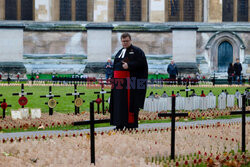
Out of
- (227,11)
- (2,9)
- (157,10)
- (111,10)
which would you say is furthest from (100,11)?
(227,11)

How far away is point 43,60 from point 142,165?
1018 inches

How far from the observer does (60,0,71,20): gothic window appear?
33.4 metres

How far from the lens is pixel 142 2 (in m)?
33.7

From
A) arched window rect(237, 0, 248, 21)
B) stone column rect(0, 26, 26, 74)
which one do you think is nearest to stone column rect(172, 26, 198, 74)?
arched window rect(237, 0, 248, 21)

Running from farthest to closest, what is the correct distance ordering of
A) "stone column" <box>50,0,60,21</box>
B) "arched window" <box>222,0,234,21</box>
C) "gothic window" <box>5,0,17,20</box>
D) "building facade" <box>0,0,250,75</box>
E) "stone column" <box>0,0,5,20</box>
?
"arched window" <box>222,0,234,21</box> < "gothic window" <box>5,0,17,20</box> < "stone column" <box>0,0,5,20</box> < "stone column" <box>50,0,60,21</box> < "building facade" <box>0,0,250,75</box>

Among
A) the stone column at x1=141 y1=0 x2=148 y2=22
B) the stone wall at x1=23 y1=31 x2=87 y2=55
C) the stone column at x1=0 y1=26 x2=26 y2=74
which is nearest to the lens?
the stone column at x1=0 y1=26 x2=26 y2=74

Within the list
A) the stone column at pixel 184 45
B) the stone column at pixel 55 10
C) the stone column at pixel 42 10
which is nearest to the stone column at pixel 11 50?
the stone column at pixel 42 10

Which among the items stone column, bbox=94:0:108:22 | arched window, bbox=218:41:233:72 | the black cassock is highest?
stone column, bbox=94:0:108:22

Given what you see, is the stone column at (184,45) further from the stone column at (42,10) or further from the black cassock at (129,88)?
the black cassock at (129,88)

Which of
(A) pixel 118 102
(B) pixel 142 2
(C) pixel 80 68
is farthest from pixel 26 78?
(A) pixel 118 102

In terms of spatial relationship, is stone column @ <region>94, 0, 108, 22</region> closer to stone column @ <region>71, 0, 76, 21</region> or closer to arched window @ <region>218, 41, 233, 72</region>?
stone column @ <region>71, 0, 76, 21</region>

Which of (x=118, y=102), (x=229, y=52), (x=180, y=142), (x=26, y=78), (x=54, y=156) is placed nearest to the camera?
(x=54, y=156)

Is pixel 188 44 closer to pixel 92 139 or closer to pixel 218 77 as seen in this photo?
pixel 218 77

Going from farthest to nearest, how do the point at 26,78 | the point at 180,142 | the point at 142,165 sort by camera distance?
the point at 26,78, the point at 180,142, the point at 142,165
